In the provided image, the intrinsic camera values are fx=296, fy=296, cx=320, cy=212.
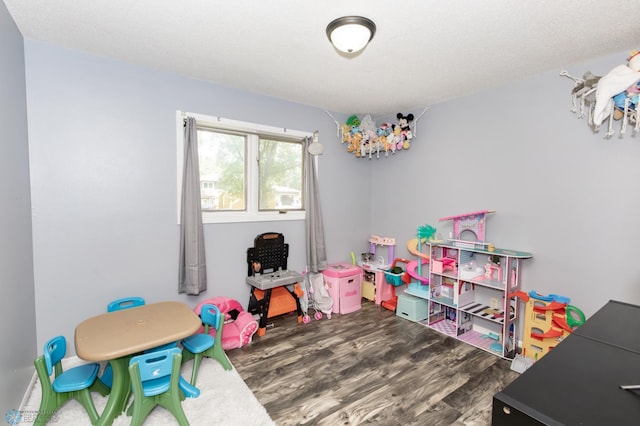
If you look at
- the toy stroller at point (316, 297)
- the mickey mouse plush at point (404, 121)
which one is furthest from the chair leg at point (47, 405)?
the mickey mouse plush at point (404, 121)

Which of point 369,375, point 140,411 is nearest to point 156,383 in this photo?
point 140,411

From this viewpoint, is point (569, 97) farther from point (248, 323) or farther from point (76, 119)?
point (76, 119)

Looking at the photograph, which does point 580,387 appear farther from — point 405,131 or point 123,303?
point 405,131

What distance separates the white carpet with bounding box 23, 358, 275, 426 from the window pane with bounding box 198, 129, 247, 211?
160 cm

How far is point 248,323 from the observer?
9.03 feet

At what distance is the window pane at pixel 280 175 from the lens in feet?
11.0

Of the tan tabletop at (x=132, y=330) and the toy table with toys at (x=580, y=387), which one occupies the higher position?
the toy table with toys at (x=580, y=387)

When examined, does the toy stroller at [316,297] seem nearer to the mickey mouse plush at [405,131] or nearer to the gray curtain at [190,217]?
the gray curtain at [190,217]

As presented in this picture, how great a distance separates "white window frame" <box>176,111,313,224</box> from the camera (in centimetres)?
275

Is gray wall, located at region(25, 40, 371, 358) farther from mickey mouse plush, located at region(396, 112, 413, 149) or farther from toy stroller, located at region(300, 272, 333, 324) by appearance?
mickey mouse plush, located at region(396, 112, 413, 149)

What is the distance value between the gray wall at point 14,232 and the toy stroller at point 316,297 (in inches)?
89.2

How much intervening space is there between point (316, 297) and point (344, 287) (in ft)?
1.18

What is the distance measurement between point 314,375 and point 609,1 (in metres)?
3.00

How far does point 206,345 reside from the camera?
2.17 metres
